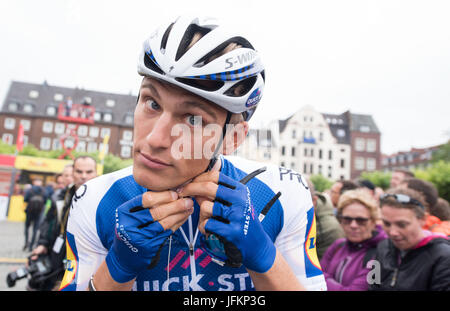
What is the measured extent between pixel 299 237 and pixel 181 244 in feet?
2.43

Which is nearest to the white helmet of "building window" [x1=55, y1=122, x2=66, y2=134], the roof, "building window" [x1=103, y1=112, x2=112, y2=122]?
the roof

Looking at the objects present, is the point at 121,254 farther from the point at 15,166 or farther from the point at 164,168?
the point at 15,166

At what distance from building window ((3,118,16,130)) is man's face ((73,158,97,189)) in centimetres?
5514

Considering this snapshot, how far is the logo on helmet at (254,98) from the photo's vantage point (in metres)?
1.70

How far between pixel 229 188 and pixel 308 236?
87 cm

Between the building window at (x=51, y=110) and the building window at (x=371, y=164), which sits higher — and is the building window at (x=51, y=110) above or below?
above

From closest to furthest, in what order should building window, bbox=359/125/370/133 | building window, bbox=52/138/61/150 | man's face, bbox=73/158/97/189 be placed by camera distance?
man's face, bbox=73/158/97/189 → building window, bbox=52/138/61/150 → building window, bbox=359/125/370/133

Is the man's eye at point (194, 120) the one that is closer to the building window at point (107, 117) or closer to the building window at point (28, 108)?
the building window at point (107, 117)

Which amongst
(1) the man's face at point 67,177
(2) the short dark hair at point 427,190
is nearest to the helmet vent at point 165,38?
(2) the short dark hair at point 427,190

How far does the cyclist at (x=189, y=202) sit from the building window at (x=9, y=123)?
5931 cm

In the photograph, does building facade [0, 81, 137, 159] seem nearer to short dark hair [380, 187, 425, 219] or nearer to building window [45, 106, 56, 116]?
building window [45, 106, 56, 116]

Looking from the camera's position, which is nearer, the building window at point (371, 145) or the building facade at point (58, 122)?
the building facade at point (58, 122)

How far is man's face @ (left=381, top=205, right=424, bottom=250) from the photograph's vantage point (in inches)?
123
